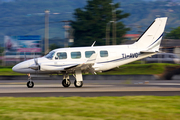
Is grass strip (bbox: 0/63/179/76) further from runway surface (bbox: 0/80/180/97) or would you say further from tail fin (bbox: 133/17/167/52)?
runway surface (bbox: 0/80/180/97)

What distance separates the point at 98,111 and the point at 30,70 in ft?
35.1

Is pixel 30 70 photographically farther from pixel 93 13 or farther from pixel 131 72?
pixel 93 13

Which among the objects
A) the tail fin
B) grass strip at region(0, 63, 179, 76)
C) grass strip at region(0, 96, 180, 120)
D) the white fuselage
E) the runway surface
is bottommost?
grass strip at region(0, 96, 180, 120)

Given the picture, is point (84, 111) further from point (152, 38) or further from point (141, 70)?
point (141, 70)

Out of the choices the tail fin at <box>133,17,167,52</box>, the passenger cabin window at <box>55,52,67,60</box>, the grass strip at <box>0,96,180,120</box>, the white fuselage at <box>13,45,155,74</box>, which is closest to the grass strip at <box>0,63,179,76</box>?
the tail fin at <box>133,17,167,52</box>

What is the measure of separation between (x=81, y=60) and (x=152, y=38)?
17.7ft

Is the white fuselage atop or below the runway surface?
atop

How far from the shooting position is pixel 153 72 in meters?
29.5

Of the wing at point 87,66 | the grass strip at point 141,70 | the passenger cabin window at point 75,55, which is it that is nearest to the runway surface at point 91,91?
the wing at point 87,66

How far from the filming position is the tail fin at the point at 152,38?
20625 millimetres

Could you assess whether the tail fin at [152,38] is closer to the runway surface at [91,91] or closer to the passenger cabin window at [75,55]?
the runway surface at [91,91]

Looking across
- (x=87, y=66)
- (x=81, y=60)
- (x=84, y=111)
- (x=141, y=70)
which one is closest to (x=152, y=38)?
(x=81, y=60)

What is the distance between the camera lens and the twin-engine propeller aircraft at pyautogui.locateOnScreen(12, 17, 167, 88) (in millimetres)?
18500

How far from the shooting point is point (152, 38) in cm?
2084
